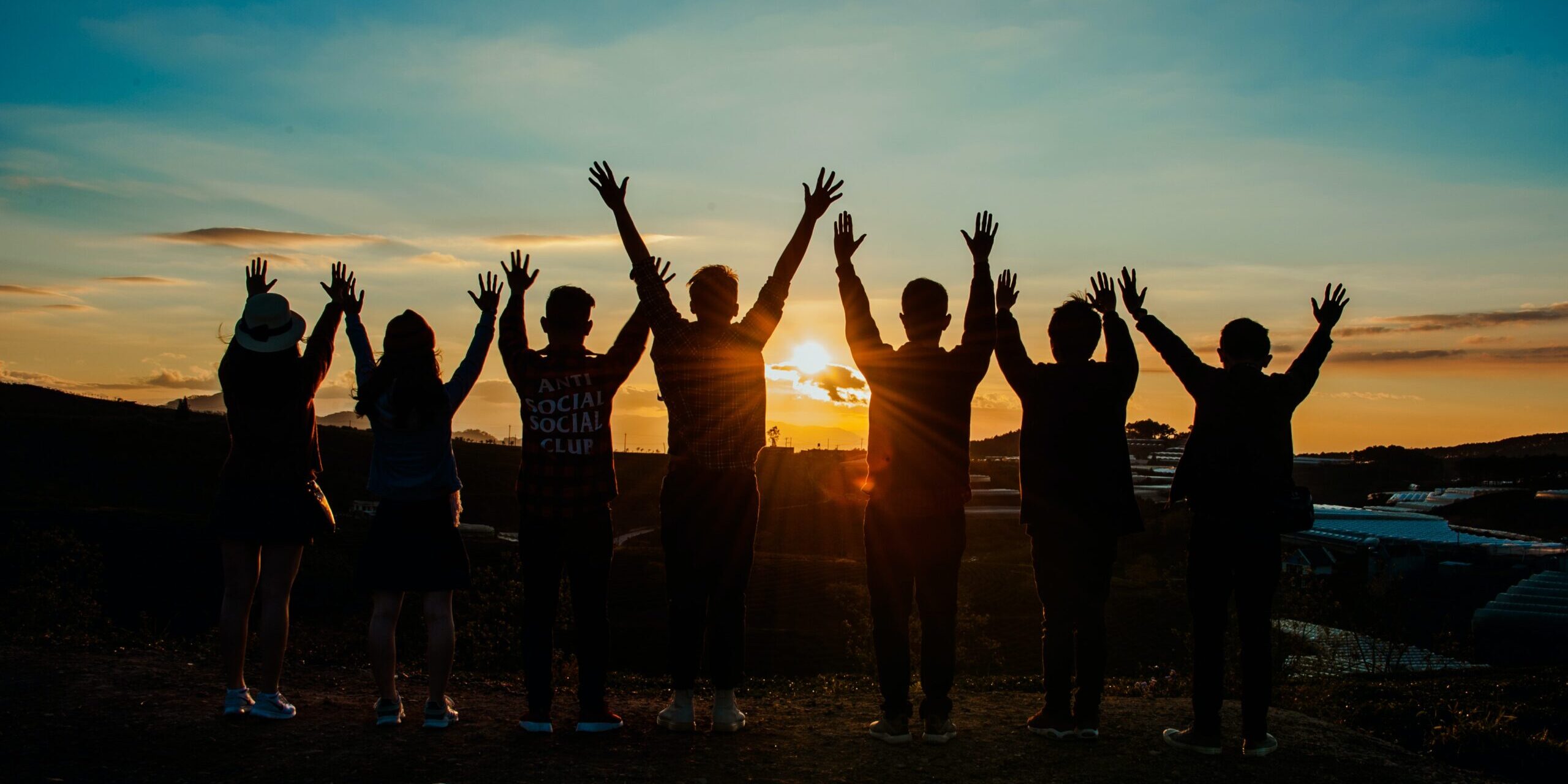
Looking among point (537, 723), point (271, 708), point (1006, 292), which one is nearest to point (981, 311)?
point (1006, 292)

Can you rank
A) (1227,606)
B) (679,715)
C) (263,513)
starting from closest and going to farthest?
(1227,606) → (263,513) → (679,715)

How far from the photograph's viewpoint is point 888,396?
5.18m

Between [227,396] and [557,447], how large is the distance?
1738 millimetres

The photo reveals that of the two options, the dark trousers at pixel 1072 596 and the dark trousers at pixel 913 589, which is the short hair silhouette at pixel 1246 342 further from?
the dark trousers at pixel 913 589

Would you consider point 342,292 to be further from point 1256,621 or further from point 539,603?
point 1256,621

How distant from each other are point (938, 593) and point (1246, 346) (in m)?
1.93

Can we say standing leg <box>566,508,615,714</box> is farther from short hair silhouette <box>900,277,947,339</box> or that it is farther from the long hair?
short hair silhouette <box>900,277,947,339</box>

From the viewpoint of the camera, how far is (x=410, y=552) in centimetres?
513

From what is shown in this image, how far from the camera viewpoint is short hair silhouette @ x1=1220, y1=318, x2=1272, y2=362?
5109 millimetres

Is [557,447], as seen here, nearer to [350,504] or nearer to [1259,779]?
[1259,779]

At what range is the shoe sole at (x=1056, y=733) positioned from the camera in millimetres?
5348

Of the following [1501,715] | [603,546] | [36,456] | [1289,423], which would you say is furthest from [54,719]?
[36,456]

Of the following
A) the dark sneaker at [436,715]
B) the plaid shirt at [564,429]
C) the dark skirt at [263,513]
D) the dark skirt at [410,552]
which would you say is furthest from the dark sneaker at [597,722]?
the dark skirt at [263,513]

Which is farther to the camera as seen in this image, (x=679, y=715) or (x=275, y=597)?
(x=679, y=715)
